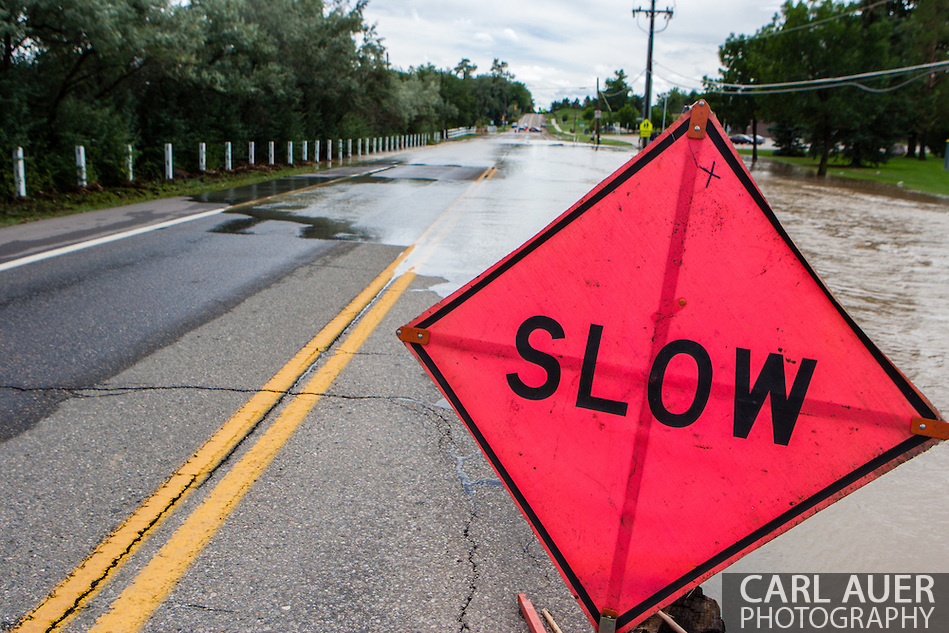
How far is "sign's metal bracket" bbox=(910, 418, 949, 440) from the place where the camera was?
1.92 metres

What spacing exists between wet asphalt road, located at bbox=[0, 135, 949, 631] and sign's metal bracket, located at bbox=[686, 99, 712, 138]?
164cm

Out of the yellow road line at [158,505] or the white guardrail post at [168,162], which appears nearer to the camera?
the yellow road line at [158,505]

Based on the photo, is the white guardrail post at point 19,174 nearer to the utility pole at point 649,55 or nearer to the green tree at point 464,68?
the utility pole at point 649,55

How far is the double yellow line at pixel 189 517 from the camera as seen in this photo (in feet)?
8.14

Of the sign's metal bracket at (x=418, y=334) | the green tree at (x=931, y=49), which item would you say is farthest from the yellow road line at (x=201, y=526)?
the green tree at (x=931, y=49)

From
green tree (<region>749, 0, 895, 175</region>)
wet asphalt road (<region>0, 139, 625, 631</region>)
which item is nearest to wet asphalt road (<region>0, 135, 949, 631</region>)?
wet asphalt road (<region>0, 139, 625, 631</region>)

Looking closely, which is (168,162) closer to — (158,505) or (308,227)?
(308,227)

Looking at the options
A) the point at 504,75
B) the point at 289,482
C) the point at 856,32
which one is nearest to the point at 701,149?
the point at 289,482

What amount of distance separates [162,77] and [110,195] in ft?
20.7

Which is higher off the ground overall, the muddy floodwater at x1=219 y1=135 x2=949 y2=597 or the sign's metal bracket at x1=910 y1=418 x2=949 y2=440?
the sign's metal bracket at x1=910 y1=418 x2=949 y2=440

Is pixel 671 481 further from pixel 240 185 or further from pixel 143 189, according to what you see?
pixel 240 185

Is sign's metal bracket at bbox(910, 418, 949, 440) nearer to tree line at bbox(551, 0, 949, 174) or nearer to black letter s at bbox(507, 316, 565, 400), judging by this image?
black letter s at bbox(507, 316, 565, 400)

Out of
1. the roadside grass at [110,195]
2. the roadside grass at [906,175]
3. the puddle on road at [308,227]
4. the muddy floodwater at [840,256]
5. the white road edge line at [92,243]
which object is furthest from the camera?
the roadside grass at [906,175]

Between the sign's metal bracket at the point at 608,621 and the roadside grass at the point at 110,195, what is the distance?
11.8 m
